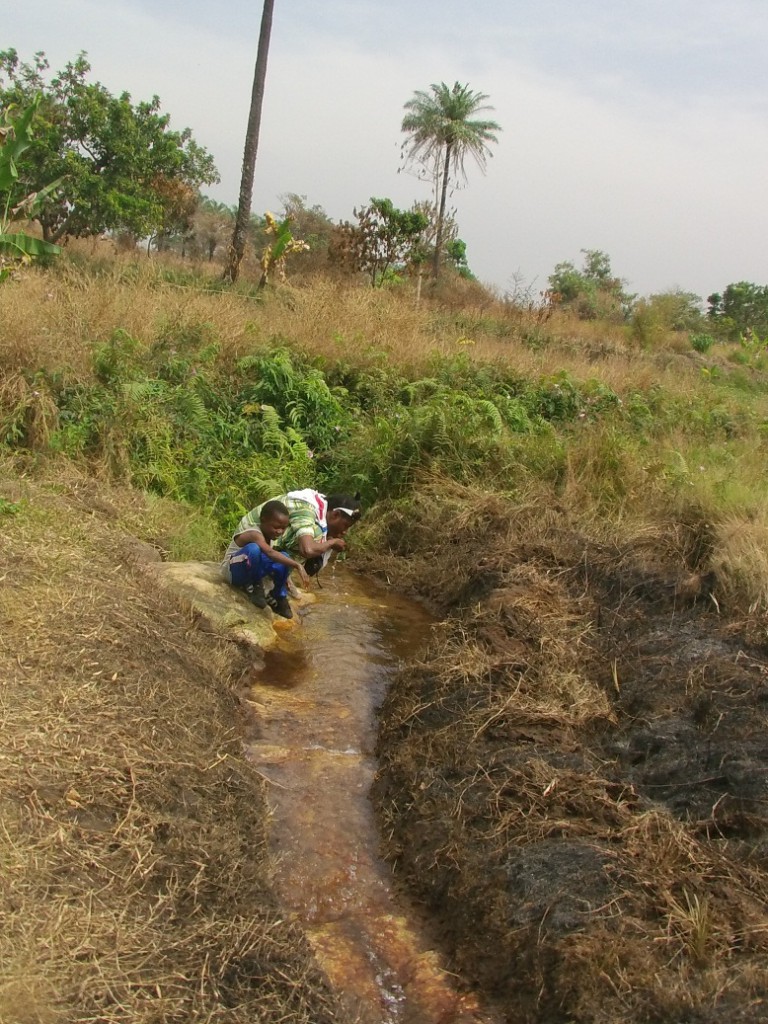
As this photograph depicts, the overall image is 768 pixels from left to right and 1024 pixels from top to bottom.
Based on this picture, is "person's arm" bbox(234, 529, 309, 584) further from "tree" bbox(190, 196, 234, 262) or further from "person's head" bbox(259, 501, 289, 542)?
"tree" bbox(190, 196, 234, 262)

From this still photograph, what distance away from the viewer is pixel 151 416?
330 inches

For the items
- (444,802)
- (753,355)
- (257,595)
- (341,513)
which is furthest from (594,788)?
(753,355)

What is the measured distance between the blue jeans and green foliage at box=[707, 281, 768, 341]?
27.3 metres

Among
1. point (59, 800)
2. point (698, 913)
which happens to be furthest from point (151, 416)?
point (698, 913)

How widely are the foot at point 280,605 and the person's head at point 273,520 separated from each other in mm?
501

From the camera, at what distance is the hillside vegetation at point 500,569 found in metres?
3.19

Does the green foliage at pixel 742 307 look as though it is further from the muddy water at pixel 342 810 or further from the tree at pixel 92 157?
the muddy water at pixel 342 810

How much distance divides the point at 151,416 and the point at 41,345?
129 cm

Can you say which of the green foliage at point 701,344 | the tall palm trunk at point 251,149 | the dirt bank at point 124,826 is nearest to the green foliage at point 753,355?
the green foliage at point 701,344

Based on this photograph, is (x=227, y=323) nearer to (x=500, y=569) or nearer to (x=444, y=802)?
(x=500, y=569)

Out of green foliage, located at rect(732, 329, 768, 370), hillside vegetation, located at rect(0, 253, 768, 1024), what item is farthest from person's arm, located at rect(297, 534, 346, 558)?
green foliage, located at rect(732, 329, 768, 370)

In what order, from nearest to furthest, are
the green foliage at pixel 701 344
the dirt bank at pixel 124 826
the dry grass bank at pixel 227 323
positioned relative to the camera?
the dirt bank at pixel 124 826 → the dry grass bank at pixel 227 323 → the green foliage at pixel 701 344

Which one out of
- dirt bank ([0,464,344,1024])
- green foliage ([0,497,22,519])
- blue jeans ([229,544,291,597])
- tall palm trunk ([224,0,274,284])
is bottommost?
dirt bank ([0,464,344,1024])

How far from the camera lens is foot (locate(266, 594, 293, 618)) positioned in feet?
20.3
